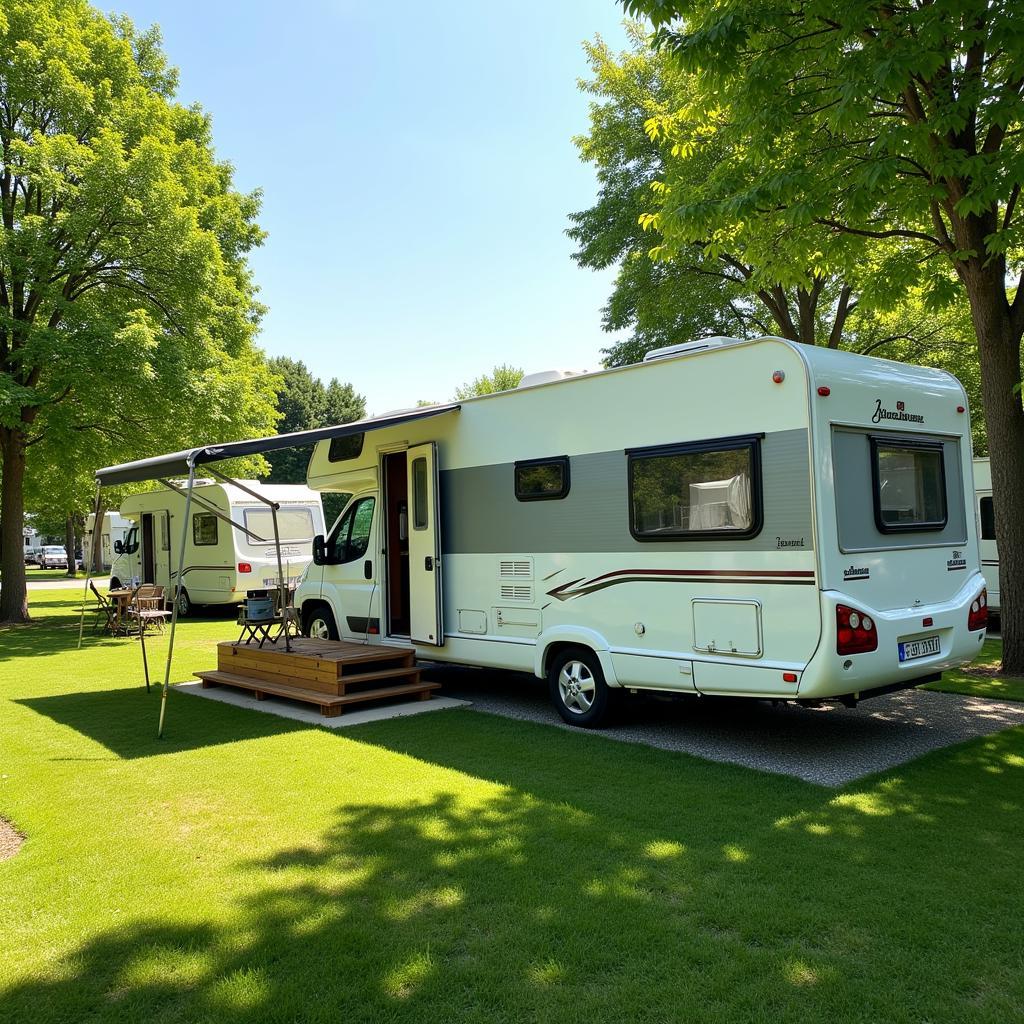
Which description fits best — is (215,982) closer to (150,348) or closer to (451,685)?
(451,685)

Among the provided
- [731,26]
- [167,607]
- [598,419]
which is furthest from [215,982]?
[167,607]

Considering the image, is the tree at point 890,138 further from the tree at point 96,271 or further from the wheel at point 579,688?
the tree at point 96,271

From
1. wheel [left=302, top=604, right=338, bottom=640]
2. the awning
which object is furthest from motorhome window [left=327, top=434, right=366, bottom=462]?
wheel [left=302, top=604, right=338, bottom=640]

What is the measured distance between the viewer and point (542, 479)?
741cm

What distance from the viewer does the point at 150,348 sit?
14.0m

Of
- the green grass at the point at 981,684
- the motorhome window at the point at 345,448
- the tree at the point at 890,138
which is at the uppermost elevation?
the tree at the point at 890,138

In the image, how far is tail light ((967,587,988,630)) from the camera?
6395 millimetres

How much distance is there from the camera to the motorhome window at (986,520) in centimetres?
1259

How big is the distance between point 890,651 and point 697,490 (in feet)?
5.65

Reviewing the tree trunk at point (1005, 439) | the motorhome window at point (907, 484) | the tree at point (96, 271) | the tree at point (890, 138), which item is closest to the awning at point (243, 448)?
the tree at point (890, 138)

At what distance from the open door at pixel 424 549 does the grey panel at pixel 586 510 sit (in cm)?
14

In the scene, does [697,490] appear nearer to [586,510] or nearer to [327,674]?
[586,510]

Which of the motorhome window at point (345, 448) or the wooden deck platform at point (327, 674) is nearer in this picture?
the wooden deck platform at point (327, 674)

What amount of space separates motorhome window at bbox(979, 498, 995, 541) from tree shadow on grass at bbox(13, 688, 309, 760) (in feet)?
34.7
